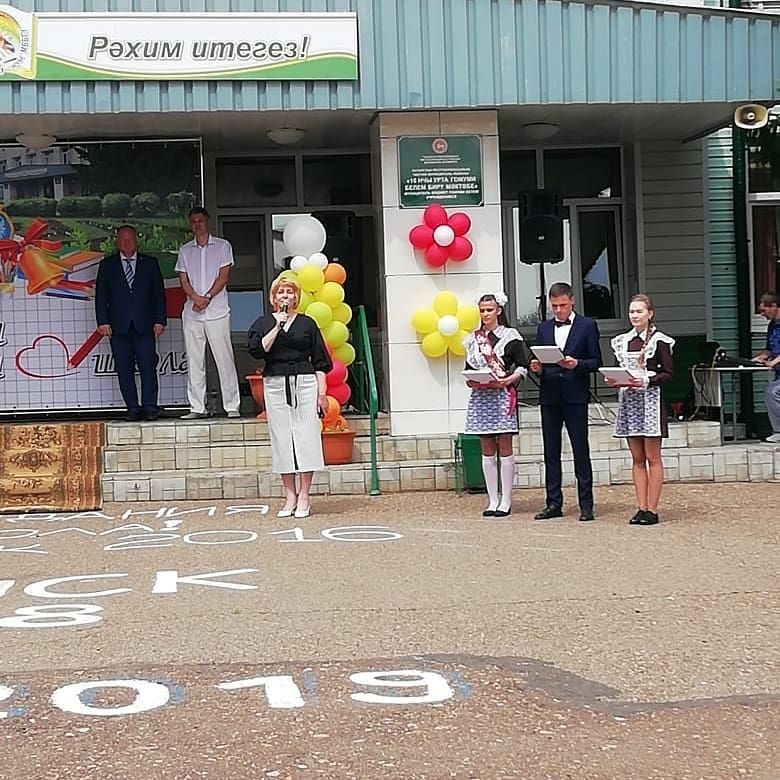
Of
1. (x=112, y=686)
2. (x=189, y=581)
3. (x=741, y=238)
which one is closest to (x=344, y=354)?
(x=189, y=581)

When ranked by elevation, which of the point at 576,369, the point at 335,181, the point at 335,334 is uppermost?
the point at 335,181

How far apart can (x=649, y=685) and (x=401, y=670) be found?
3.26 feet

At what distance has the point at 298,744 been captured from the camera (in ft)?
14.6

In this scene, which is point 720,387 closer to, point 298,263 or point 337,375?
point 337,375

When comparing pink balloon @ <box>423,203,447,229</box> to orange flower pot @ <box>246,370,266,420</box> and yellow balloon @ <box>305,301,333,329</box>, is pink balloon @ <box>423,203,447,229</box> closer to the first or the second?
yellow balloon @ <box>305,301,333,329</box>

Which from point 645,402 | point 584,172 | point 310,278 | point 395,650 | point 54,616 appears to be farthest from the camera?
point 584,172

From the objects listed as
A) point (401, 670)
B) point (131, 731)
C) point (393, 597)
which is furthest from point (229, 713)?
point (393, 597)

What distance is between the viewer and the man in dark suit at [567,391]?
9.49 m

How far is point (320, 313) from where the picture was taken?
1133 cm

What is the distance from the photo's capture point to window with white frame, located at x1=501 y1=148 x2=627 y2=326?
1488cm

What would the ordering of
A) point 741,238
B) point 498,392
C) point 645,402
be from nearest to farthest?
point 645,402, point 498,392, point 741,238

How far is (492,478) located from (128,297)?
446cm

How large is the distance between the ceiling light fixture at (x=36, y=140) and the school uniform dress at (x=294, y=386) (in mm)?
4077

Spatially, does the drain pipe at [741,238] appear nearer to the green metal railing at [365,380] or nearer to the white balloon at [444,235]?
the white balloon at [444,235]
